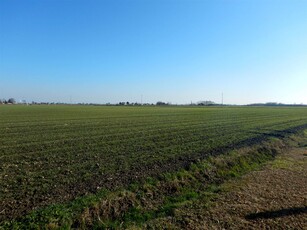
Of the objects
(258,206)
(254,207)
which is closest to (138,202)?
(254,207)

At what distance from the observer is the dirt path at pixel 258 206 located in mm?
6504

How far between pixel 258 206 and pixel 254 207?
0.60ft

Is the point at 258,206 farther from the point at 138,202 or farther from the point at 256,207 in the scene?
the point at 138,202

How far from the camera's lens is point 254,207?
748 centimetres

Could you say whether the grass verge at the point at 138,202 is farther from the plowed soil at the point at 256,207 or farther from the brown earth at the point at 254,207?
the plowed soil at the point at 256,207

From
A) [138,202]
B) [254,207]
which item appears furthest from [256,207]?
[138,202]

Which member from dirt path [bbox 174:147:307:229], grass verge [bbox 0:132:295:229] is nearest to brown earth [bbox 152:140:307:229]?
dirt path [bbox 174:147:307:229]

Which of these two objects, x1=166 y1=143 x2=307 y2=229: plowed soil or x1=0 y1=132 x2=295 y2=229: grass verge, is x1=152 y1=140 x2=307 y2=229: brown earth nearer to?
x1=166 y1=143 x2=307 y2=229: plowed soil

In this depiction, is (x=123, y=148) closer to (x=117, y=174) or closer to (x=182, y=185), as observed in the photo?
(x=117, y=174)

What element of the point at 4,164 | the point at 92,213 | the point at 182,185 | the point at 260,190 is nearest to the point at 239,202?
the point at 260,190

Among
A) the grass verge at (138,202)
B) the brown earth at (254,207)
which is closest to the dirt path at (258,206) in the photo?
the brown earth at (254,207)

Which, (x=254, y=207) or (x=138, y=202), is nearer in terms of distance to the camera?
(x=254, y=207)

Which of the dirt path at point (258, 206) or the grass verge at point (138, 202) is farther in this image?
the dirt path at point (258, 206)

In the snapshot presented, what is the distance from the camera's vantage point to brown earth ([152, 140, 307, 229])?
6496 millimetres
